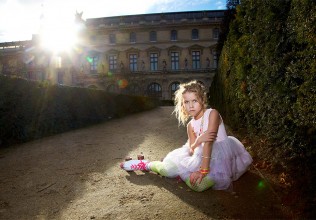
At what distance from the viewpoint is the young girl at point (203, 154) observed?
299 cm

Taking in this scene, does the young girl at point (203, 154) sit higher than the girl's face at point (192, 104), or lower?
lower

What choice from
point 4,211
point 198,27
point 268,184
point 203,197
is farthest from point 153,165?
point 198,27

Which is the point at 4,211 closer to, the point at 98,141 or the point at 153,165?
the point at 153,165

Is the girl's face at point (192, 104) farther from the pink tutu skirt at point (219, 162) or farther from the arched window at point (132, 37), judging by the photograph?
the arched window at point (132, 37)

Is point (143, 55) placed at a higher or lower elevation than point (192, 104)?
higher

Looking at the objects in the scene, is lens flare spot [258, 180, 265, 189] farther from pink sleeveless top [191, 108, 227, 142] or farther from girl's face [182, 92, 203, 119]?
girl's face [182, 92, 203, 119]

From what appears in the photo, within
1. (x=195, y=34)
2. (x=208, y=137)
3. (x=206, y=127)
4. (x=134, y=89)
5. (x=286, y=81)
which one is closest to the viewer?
(x=286, y=81)

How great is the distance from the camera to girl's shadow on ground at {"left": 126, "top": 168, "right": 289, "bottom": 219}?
2.51m

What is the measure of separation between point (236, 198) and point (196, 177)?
1.57 ft

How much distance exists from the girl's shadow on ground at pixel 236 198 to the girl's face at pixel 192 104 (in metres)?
0.94

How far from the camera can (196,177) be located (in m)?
2.91

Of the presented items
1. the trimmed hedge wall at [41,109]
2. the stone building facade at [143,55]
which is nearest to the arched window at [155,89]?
the stone building facade at [143,55]

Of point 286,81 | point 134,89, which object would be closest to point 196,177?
point 286,81

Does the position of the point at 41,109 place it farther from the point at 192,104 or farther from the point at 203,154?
the point at 203,154
